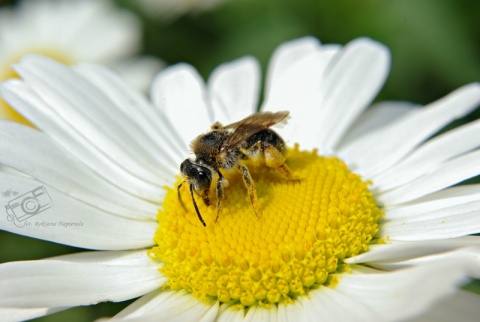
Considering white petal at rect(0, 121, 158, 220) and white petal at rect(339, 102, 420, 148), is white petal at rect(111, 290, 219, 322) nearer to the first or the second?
white petal at rect(0, 121, 158, 220)

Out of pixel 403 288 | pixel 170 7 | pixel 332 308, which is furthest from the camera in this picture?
pixel 170 7

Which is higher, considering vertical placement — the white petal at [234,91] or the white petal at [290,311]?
the white petal at [234,91]

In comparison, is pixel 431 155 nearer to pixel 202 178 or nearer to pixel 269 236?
pixel 269 236

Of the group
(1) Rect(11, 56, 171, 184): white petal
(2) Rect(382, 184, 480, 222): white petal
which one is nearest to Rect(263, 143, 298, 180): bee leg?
(2) Rect(382, 184, 480, 222): white petal

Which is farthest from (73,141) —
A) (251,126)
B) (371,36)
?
(371,36)

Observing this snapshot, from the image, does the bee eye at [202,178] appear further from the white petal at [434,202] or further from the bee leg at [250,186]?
the white petal at [434,202]

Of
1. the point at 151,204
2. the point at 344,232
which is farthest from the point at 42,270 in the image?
the point at 344,232

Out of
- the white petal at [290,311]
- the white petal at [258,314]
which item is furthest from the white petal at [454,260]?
the white petal at [258,314]
